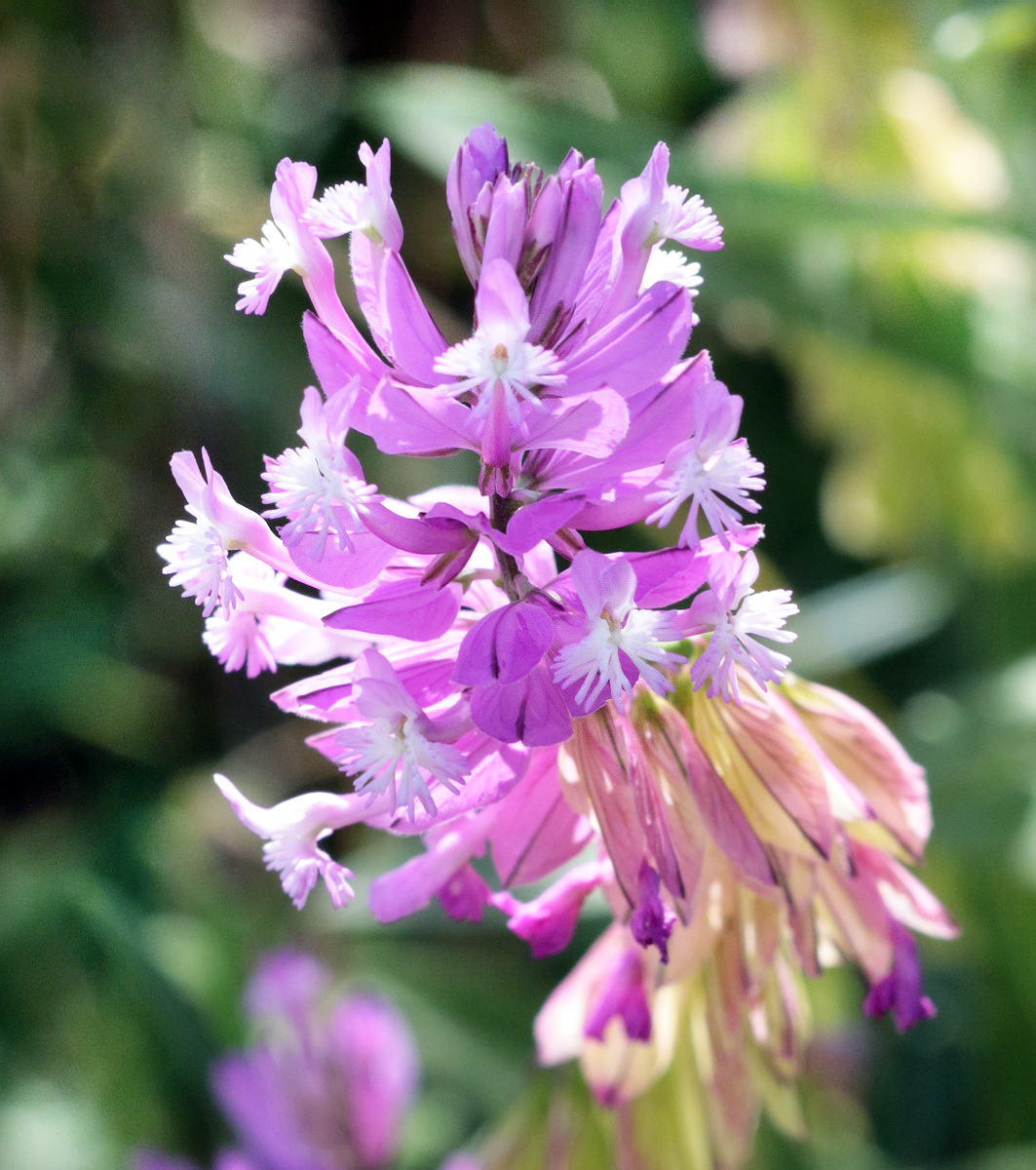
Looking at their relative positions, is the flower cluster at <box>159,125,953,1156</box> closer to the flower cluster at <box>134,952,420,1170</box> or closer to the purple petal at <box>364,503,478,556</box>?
the purple petal at <box>364,503,478,556</box>

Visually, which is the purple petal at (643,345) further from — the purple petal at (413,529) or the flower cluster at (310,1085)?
the flower cluster at (310,1085)

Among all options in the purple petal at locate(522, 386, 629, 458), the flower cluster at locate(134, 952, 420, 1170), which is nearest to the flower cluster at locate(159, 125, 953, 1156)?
the purple petal at locate(522, 386, 629, 458)

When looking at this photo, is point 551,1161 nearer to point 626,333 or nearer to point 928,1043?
point 626,333

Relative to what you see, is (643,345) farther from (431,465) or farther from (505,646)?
(431,465)

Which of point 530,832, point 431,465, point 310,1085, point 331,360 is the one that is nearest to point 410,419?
point 331,360

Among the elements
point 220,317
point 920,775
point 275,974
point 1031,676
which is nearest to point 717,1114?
point 920,775

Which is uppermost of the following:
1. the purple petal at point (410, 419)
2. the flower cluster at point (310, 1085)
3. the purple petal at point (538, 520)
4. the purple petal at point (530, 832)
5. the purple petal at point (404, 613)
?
the purple petal at point (410, 419)

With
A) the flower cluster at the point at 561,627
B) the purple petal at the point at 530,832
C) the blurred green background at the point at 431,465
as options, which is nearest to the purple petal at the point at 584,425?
the flower cluster at the point at 561,627
